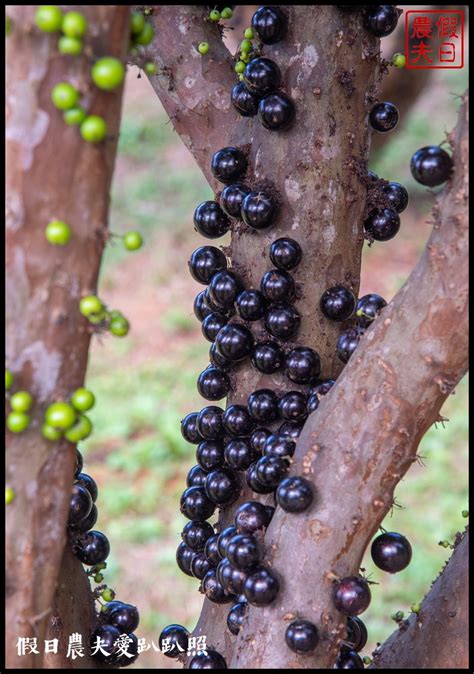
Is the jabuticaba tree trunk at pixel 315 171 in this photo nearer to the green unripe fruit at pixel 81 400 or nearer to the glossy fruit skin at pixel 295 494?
the glossy fruit skin at pixel 295 494

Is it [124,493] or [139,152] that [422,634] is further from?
[139,152]

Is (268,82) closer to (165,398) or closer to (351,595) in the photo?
(351,595)

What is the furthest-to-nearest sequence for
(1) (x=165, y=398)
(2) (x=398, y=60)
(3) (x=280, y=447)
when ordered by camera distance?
1. (1) (x=165, y=398)
2. (2) (x=398, y=60)
3. (3) (x=280, y=447)

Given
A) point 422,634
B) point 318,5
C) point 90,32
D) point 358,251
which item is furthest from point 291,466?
point 318,5

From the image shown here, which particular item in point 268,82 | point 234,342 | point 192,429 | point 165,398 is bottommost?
point 192,429

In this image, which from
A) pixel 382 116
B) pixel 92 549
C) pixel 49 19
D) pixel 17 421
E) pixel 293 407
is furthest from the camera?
pixel 382 116

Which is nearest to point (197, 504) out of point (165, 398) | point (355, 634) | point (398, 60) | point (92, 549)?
point (92, 549)

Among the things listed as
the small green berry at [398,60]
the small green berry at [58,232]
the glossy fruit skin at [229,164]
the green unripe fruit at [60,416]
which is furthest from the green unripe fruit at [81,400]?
the small green berry at [398,60]
